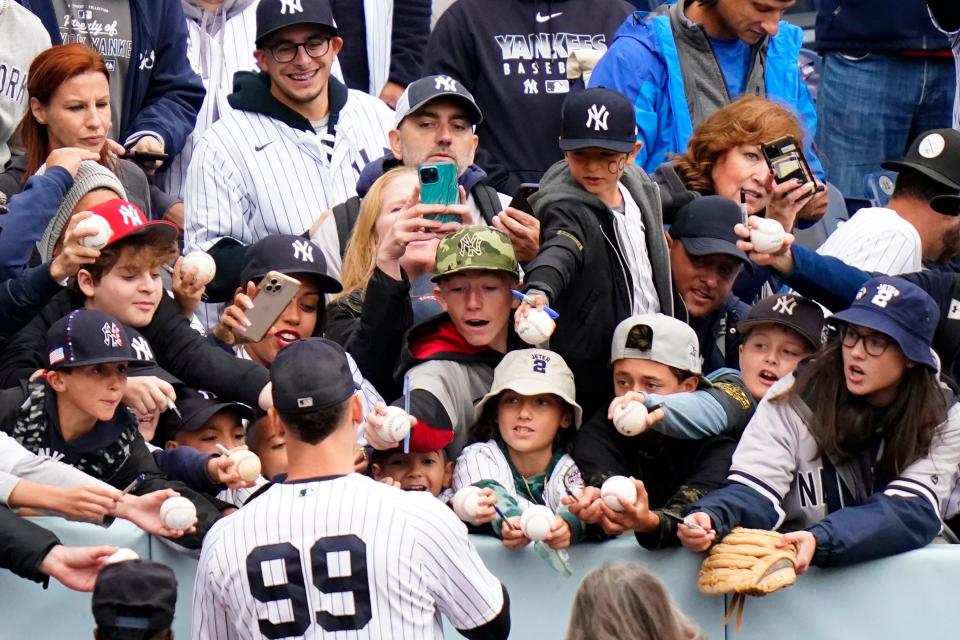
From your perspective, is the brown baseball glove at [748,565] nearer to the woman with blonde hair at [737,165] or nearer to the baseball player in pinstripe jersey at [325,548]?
the baseball player in pinstripe jersey at [325,548]

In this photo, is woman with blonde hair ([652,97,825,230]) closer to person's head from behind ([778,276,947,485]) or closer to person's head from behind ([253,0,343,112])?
person's head from behind ([778,276,947,485])

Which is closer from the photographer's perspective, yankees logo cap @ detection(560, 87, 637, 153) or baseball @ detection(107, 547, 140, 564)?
baseball @ detection(107, 547, 140, 564)

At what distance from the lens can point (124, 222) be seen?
647 centimetres

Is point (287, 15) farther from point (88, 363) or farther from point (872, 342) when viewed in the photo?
point (872, 342)

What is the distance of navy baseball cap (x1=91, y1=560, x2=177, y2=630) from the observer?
14.1ft

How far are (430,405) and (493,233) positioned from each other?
29.1 inches

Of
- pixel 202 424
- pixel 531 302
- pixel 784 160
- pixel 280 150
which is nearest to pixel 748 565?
pixel 531 302

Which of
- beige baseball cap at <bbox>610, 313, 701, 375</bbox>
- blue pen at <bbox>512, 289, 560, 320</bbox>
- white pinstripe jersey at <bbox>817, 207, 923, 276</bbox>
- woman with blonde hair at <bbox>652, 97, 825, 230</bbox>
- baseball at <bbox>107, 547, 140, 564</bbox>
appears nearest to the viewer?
baseball at <bbox>107, 547, 140, 564</bbox>

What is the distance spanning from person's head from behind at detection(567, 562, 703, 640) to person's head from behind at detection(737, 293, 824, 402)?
261 centimetres

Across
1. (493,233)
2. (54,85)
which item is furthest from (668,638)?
(54,85)

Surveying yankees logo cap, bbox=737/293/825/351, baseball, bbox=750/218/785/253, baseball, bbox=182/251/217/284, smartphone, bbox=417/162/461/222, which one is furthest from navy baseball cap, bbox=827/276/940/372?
baseball, bbox=182/251/217/284

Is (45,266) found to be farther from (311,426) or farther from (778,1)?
(778,1)

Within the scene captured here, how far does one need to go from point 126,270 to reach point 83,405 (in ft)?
2.26

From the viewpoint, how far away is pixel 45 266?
20.4ft
